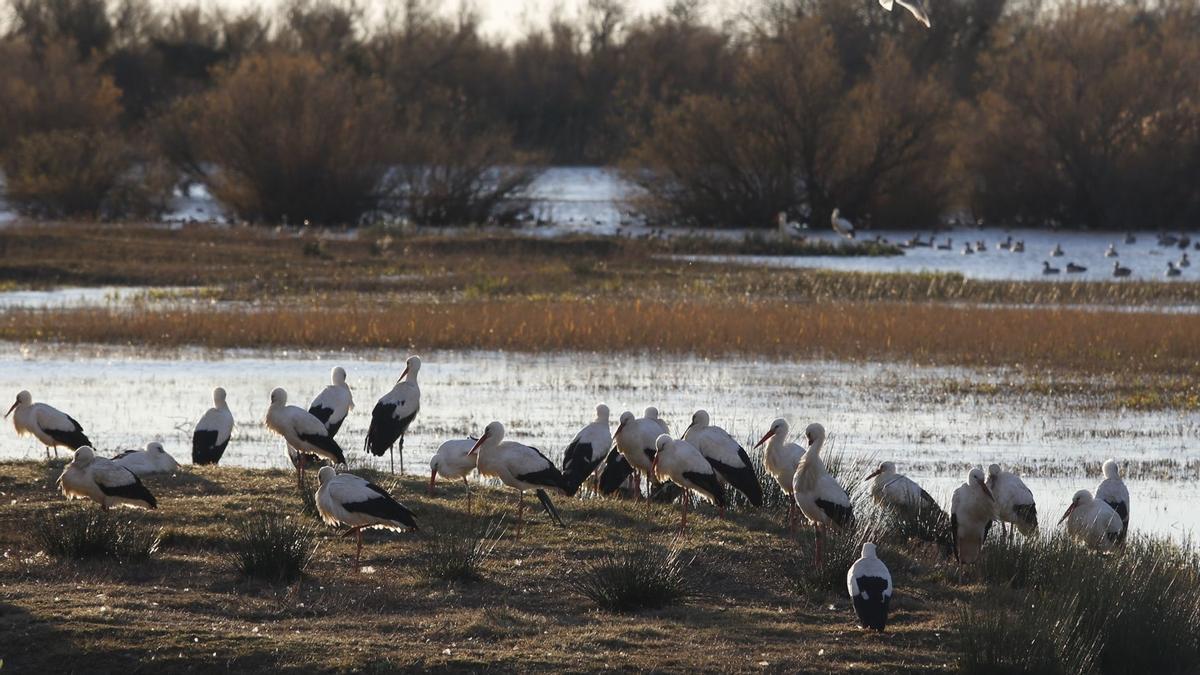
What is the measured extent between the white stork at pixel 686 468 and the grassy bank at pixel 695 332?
11928 mm

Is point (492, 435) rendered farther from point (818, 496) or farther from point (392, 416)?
point (392, 416)

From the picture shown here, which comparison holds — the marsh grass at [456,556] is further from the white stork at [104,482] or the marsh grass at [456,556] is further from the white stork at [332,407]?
the white stork at [332,407]

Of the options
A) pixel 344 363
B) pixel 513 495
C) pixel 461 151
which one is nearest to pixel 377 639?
pixel 513 495

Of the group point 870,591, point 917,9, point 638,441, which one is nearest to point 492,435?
point 638,441

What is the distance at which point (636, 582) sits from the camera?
885cm

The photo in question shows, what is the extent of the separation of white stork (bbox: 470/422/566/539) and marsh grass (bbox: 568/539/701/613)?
136 centimetres

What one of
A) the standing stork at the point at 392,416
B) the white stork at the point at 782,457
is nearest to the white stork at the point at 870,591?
the white stork at the point at 782,457

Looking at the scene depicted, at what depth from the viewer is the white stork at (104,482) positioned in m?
10.3

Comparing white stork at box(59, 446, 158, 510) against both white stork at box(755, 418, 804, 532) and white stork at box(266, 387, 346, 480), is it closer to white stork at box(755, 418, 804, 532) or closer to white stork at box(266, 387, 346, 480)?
white stork at box(266, 387, 346, 480)

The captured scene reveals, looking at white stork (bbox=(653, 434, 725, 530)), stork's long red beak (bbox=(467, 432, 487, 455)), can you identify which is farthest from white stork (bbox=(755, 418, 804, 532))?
stork's long red beak (bbox=(467, 432, 487, 455))

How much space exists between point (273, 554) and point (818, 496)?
3.34 meters

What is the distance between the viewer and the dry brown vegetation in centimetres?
793

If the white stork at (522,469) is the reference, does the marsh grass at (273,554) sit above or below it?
below

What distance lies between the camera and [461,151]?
50062 millimetres
